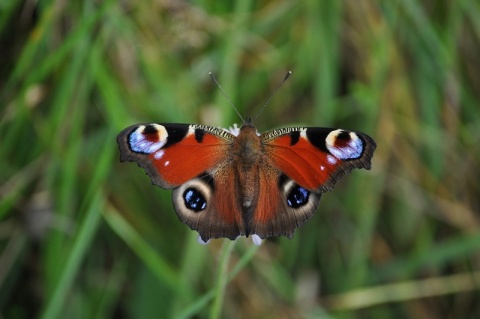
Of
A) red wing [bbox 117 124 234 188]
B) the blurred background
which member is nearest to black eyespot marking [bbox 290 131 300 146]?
red wing [bbox 117 124 234 188]

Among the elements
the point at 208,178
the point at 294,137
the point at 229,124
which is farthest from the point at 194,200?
the point at 229,124

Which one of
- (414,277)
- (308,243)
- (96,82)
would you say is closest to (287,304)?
(308,243)

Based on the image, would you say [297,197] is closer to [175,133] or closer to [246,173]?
[246,173]

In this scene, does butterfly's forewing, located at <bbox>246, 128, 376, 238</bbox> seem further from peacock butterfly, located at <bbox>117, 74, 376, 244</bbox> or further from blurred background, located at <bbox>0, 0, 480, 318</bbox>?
blurred background, located at <bbox>0, 0, 480, 318</bbox>

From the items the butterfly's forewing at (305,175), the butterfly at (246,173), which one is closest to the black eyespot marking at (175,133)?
the butterfly at (246,173)

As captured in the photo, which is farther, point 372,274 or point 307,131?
point 372,274

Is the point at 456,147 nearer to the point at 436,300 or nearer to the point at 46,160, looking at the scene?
the point at 436,300

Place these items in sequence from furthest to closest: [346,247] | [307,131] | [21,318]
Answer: [346,247] < [21,318] < [307,131]
